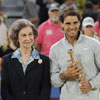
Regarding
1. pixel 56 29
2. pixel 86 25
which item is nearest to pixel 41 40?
pixel 56 29

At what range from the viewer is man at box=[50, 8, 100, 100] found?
3.68m

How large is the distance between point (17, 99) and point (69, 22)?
90 cm

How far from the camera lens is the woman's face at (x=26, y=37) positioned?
3.69 m

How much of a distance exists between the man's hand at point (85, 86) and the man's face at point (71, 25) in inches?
18.5

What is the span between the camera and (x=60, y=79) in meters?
3.73

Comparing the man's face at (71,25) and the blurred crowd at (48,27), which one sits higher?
the man's face at (71,25)

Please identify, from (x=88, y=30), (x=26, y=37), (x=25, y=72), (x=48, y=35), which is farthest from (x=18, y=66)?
(x=48, y=35)

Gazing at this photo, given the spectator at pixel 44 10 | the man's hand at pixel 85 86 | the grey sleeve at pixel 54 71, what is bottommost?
the man's hand at pixel 85 86

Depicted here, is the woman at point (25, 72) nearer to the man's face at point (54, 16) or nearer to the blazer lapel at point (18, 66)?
the blazer lapel at point (18, 66)

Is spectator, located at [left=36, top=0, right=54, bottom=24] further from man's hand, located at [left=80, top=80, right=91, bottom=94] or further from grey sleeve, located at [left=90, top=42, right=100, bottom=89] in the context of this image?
man's hand, located at [left=80, top=80, right=91, bottom=94]

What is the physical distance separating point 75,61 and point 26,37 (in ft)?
1.70

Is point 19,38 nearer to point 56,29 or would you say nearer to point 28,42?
point 28,42

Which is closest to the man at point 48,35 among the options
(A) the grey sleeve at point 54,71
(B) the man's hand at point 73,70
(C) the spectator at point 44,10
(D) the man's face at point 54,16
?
(D) the man's face at point 54,16

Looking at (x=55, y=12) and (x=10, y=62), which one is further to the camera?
(x=55, y=12)
